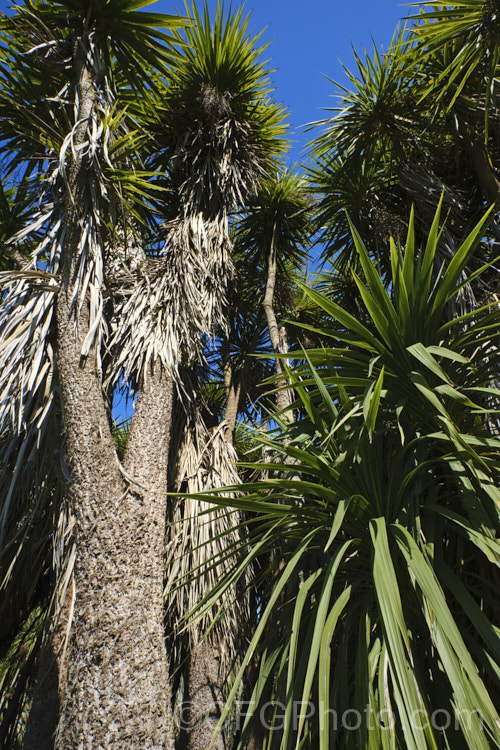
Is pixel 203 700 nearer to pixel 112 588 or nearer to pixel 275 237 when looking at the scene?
pixel 112 588

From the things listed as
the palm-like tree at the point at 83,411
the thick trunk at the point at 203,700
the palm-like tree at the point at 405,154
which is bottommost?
the thick trunk at the point at 203,700

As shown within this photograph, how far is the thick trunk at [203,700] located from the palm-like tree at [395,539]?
0.96 m

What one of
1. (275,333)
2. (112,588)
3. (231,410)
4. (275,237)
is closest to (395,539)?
(112,588)

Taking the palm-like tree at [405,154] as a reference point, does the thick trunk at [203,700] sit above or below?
below

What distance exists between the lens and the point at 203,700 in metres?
3.35

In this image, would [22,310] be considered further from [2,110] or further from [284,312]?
[284,312]

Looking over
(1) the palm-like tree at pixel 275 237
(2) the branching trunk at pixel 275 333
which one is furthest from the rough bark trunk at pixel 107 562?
(1) the palm-like tree at pixel 275 237

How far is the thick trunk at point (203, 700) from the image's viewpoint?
10.6 ft

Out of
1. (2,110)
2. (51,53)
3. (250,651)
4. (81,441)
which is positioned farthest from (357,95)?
(250,651)

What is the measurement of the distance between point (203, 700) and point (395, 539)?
2.32m

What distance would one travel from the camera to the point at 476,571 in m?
2.38

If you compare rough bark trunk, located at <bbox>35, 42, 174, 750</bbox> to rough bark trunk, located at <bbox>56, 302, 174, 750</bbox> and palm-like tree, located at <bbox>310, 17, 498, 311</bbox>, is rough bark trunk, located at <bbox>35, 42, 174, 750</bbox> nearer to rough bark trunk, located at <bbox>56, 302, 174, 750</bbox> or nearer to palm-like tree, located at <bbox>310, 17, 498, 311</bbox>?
rough bark trunk, located at <bbox>56, 302, 174, 750</bbox>

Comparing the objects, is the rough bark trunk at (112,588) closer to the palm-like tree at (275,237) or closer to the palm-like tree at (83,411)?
the palm-like tree at (83,411)

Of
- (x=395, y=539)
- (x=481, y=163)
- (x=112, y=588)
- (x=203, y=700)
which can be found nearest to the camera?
(x=395, y=539)
